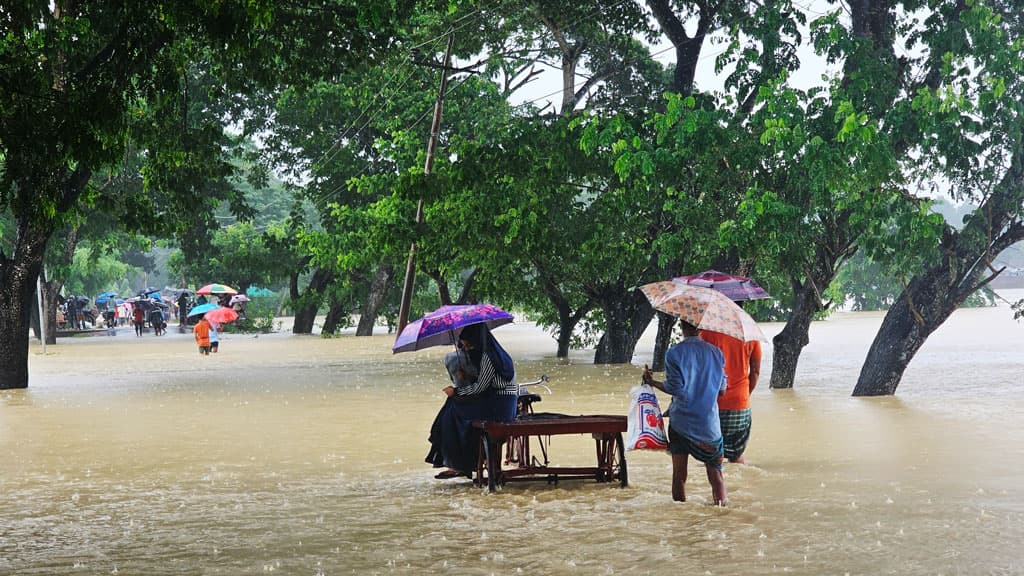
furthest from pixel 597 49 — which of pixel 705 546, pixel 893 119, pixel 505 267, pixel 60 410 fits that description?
pixel 705 546

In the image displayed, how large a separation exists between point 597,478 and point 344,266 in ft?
58.8

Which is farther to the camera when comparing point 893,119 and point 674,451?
point 893,119

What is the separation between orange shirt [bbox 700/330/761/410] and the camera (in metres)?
10.1

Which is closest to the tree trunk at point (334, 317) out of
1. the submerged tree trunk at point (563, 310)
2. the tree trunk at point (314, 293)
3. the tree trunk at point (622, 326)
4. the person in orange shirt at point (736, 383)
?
the tree trunk at point (314, 293)

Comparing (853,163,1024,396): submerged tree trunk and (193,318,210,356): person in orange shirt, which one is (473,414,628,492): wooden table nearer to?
(853,163,1024,396): submerged tree trunk

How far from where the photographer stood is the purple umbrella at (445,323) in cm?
1041

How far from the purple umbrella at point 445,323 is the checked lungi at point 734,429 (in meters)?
2.12

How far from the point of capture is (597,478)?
10.3m

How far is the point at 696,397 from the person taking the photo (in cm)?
892

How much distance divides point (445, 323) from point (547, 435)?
1376 millimetres

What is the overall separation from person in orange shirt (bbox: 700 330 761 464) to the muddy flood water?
0.54 meters

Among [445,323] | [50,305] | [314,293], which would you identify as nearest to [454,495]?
[445,323]

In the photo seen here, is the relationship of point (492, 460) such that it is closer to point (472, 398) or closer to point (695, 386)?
point (472, 398)

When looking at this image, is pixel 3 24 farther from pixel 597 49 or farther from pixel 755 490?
pixel 597 49
